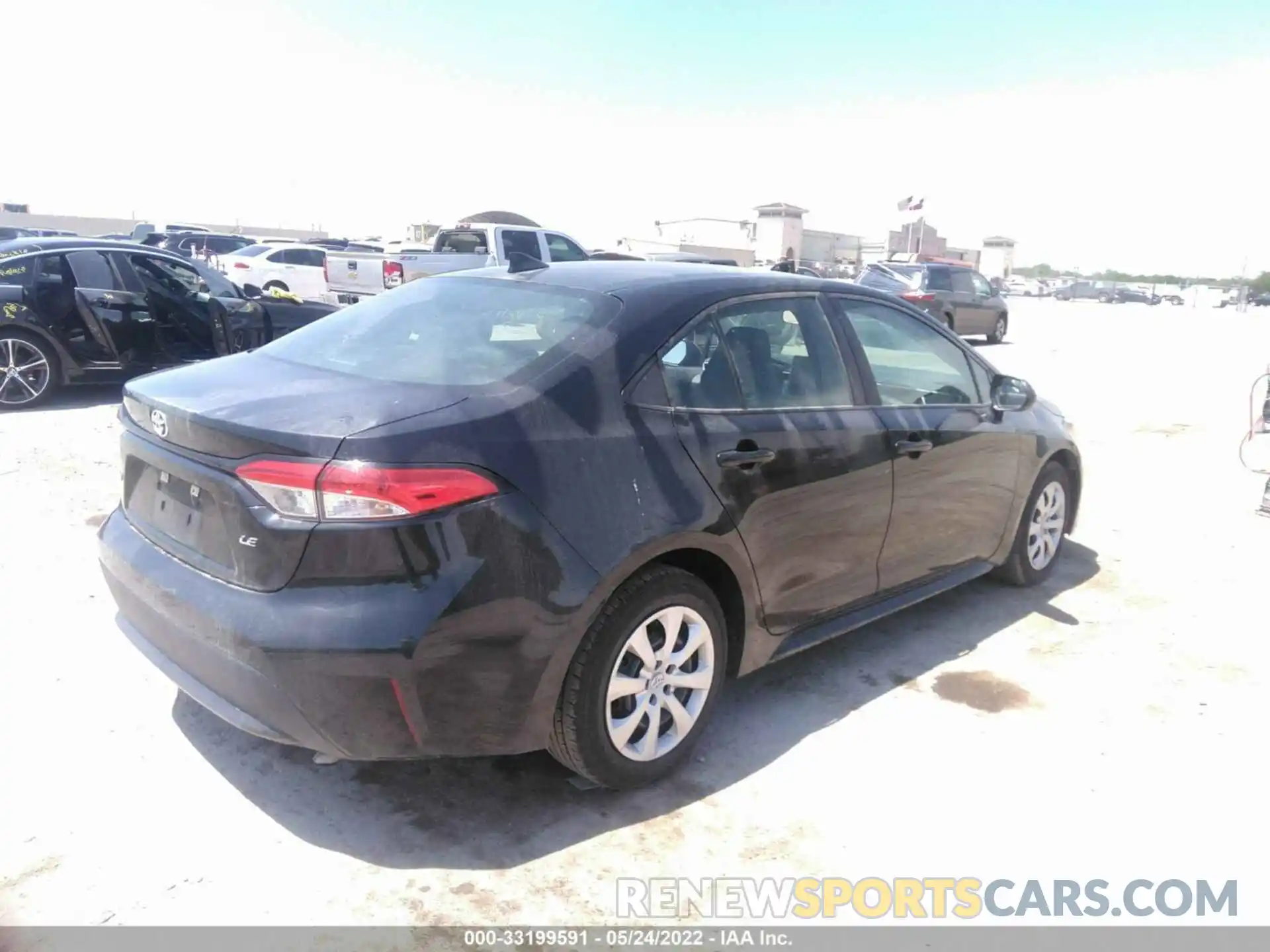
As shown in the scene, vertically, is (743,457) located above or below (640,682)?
above

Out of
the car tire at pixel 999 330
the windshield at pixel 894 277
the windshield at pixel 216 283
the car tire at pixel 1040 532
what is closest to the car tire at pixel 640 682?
the car tire at pixel 1040 532

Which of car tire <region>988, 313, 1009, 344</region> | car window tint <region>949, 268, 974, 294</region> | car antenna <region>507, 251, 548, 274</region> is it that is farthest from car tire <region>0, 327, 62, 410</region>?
car tire <region>988, 313, 1009, 344</region>

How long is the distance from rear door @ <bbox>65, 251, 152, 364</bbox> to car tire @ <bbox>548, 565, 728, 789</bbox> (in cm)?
751

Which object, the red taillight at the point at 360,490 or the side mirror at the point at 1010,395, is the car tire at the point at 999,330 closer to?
the side mirror at the point at 1010,395

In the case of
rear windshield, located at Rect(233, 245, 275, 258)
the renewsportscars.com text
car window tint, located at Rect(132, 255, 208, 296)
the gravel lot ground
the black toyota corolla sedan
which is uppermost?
rear windshield, located at Rect(233, 245, 275, 258)

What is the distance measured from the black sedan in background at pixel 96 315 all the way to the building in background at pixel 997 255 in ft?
261

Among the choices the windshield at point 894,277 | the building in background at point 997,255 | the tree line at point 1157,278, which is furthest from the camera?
the building in background at point 997,255

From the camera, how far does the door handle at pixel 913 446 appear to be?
3865 mm

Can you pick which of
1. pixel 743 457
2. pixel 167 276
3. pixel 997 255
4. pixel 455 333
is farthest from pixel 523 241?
pixel 997 255

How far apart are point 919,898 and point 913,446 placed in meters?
1.85

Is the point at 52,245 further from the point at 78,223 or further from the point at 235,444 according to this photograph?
the point at 78,223

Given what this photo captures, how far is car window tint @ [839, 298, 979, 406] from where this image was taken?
3.97m

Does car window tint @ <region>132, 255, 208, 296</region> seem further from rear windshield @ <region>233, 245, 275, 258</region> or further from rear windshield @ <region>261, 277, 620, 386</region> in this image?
rear windshield @ <region>233, 245, 275, 258</region>

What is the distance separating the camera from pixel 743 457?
3.19 meters
